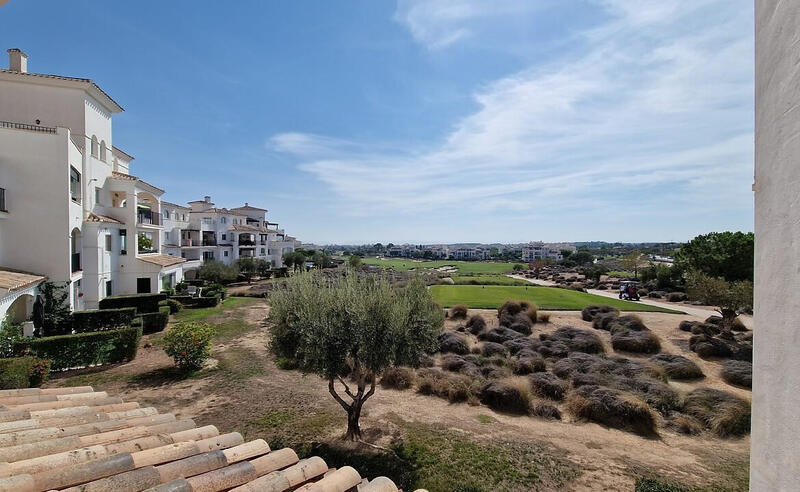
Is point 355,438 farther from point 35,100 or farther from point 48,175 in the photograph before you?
point 35,100

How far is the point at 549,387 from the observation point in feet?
49.3

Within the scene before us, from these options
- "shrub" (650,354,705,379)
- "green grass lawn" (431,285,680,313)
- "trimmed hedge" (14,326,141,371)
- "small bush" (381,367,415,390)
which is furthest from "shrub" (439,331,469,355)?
"trimmed hedge" (14,326,141,371)

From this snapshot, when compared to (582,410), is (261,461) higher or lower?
higher

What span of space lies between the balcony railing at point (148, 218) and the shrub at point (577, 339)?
3418 cm

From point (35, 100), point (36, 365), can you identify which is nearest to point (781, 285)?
point (36, 365)

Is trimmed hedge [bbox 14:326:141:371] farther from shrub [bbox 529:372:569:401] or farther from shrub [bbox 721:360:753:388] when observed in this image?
shrub [bbox 721:360:753:388]

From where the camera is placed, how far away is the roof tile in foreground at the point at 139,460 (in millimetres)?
3707

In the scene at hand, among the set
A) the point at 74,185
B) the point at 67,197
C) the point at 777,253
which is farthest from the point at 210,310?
the point at 777,253

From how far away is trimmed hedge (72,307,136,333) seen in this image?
19875 mm

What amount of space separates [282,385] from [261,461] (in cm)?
1080

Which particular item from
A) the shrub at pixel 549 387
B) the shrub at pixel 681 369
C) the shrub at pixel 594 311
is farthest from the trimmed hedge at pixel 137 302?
the shrub at pixel 594 311

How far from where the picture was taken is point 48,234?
1945cm

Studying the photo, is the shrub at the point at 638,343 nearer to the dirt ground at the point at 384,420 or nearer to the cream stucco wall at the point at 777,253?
the dirt ground at the point at 384,420

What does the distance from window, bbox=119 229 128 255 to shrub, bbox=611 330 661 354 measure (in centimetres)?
3674
